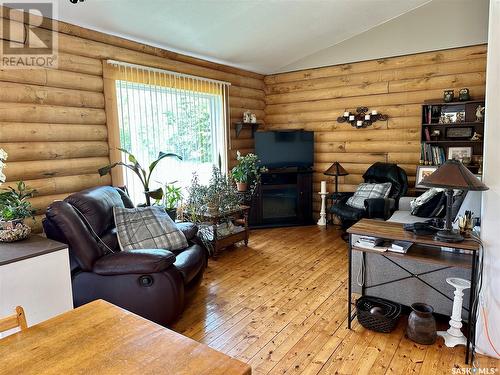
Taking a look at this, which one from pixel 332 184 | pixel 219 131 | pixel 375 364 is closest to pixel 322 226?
pixel 332 184

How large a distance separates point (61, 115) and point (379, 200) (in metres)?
3.73

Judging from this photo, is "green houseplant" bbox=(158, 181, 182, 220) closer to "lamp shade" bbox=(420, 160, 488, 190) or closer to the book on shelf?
"lamp shade" bbox=(420, 160, 488, 190)

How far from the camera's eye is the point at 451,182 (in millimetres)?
2049

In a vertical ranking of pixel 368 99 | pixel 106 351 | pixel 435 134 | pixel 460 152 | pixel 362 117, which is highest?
pixel 368 99

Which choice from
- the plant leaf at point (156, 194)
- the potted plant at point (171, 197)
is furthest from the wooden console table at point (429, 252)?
the potted plant at point (171, 197)

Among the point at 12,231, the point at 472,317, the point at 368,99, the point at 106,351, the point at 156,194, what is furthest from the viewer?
the point at 368,99

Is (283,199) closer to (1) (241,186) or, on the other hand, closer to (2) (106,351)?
(1) (241,186)

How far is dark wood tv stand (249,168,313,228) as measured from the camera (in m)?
5.38

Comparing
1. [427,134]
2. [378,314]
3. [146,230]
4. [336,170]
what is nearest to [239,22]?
[336,170]

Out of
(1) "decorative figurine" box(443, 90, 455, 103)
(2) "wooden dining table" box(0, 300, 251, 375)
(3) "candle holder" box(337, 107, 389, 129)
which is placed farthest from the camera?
(3) "candle holder" box(337, 107, 389, 129)

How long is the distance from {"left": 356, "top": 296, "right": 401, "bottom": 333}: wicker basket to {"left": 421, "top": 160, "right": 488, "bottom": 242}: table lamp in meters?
0.74

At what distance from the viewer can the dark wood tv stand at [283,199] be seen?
17.7 feet

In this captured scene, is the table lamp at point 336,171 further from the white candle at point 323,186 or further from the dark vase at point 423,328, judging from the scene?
the dark vase at point 423,328

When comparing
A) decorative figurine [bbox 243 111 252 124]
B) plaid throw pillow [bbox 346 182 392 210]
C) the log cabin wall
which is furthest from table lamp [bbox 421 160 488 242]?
decorative figurine [bbox 243 111 252 124]
